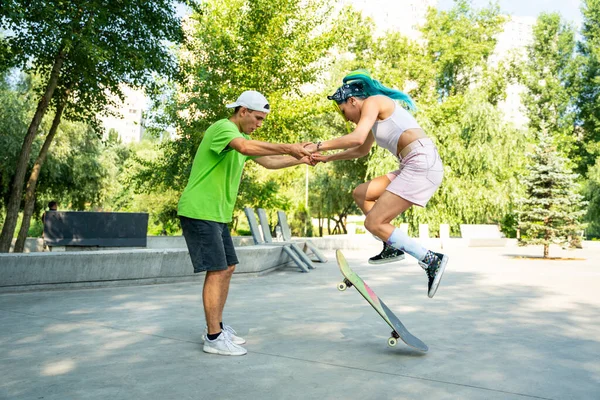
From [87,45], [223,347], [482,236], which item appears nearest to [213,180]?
→ [223,347]

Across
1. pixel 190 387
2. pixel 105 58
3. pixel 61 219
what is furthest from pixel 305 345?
pixel 61 219

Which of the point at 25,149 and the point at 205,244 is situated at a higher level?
the point at 25,149

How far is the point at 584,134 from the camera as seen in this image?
53.3 m

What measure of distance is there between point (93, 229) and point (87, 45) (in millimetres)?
5537

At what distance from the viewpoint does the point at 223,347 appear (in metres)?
4.19

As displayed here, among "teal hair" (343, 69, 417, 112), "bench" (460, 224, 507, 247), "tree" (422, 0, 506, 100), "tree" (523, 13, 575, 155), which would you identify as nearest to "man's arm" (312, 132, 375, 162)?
"teal hair" (343, 69, 417, 112)

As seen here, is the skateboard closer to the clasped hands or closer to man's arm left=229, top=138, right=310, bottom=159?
the clasped hands

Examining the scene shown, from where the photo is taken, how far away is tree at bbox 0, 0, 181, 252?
10953 millimetres

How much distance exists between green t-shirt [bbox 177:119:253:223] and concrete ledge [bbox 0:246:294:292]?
4.25 metres

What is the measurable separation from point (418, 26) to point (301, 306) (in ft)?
133

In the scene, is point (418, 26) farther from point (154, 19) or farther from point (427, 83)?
point (154, 19)

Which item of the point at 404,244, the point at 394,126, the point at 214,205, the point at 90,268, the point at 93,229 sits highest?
the point at 394,126

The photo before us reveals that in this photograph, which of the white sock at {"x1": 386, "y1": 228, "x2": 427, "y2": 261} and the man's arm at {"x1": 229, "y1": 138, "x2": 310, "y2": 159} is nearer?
the man's arm at {"x1": 229, "y1": 138, "x2": 310, "y2": 159}

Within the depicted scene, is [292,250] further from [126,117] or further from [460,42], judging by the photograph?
[126,117]
